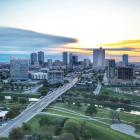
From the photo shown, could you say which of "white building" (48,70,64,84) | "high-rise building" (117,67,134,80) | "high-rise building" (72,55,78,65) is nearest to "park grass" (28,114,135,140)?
"white building" (48,70,64,84)

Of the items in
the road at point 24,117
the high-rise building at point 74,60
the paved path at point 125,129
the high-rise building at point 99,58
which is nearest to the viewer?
the road at point 24,117

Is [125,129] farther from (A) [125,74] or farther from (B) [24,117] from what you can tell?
(A) [125,74]

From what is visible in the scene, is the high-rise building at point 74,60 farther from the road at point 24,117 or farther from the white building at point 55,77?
the road at point 24,117

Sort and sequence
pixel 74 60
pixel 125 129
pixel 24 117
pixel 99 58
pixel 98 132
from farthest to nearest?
pixel 74 60
pixel 99 58
pixel 24 117
pixel 125 129
pixel 98 132

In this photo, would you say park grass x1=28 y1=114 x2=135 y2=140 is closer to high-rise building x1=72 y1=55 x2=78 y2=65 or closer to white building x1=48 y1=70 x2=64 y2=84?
white building x1=48 y1=70 x2=64 y2=84

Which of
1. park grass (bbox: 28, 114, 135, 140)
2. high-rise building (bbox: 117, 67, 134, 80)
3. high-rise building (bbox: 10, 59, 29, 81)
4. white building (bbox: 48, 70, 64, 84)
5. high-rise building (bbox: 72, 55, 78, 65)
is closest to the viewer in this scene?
park grass (bbox: 28, 114, 135, 140)

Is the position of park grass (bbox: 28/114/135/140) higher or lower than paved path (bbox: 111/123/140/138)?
higher

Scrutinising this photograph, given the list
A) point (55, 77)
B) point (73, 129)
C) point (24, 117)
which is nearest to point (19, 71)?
point (55, 77)

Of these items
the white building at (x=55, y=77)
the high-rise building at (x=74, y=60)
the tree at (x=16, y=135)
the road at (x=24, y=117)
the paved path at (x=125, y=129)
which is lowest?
the paved path at (x=125, y=129)

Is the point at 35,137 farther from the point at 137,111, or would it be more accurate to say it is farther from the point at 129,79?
the point at 129,79

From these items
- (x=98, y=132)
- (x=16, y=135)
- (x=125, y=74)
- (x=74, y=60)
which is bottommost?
(x=98, y=132)

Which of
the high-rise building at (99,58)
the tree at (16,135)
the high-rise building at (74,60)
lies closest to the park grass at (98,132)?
the tree at (16,135)

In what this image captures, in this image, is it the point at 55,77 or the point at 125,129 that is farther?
the point at 55,77
